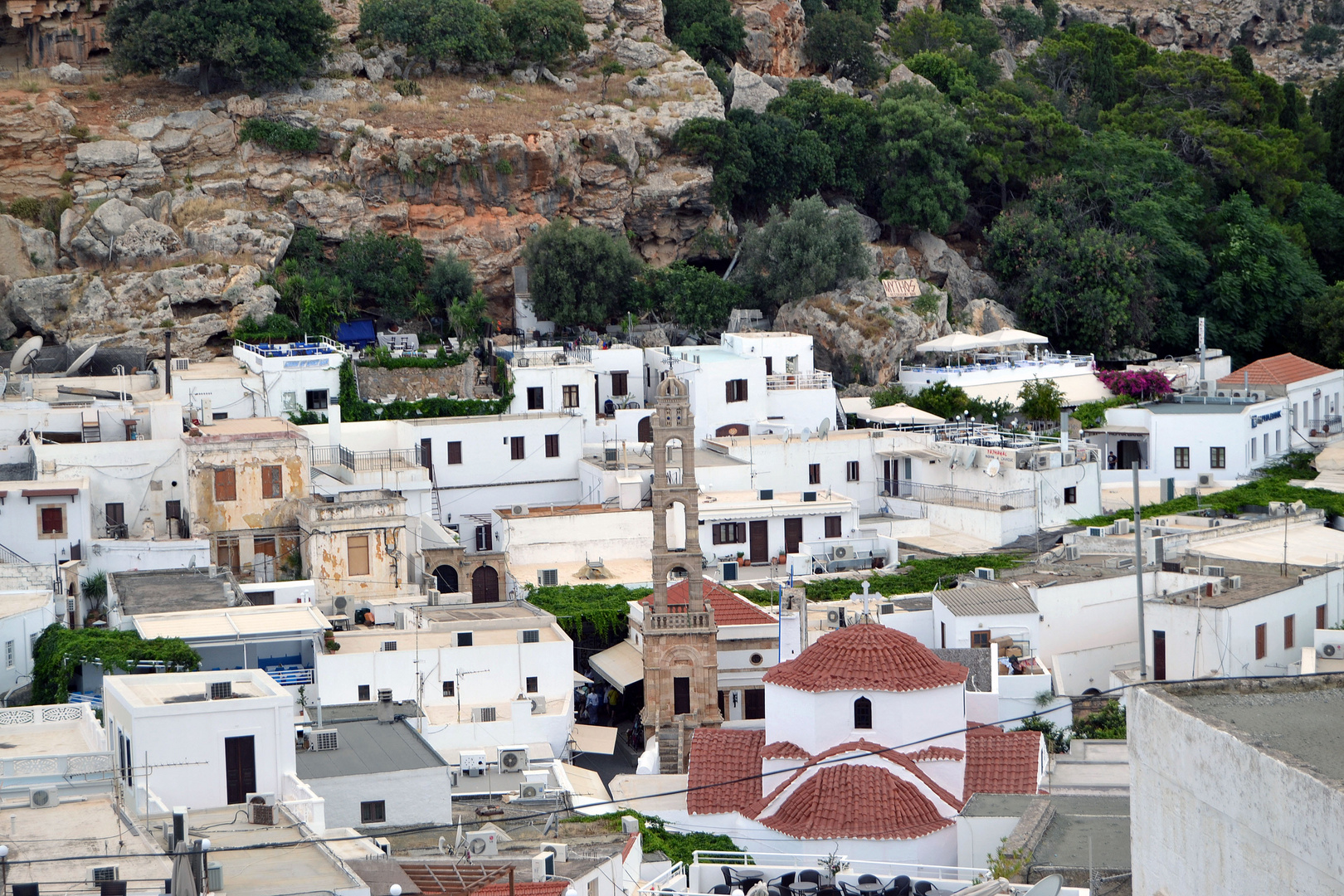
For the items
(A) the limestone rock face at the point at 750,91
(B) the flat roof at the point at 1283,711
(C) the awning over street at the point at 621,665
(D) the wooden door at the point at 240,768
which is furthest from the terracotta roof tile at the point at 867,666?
(A) the limestone rock face at the point at 750,91

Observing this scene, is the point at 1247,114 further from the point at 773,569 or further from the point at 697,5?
the point at 773,569

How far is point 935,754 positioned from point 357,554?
17.3m

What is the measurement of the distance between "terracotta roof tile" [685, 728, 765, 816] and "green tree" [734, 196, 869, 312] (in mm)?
29852

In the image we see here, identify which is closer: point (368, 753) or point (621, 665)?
point (368, 753)

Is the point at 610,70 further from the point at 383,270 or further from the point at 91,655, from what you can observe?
the point at 91,655

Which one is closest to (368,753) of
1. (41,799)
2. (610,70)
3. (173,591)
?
(41,799)

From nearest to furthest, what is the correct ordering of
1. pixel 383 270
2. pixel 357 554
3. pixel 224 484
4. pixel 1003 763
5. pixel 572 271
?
pixel 1003 763 → pixel 357 554 → pixel 224 484 → pixel 572 271 → pixel 383 270

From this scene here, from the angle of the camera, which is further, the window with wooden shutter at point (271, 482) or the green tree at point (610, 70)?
the green tree at point (610, 70)

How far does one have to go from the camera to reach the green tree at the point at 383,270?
58.8 meters

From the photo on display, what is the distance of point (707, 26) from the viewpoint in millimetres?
72375

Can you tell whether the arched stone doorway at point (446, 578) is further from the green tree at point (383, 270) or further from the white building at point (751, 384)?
the green tree at point (383, 270)

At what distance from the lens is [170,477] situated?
4534cm

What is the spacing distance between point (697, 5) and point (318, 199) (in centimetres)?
1918

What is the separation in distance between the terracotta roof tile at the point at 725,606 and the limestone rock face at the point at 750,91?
29.4 metres
